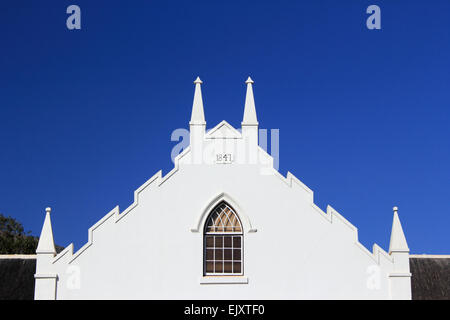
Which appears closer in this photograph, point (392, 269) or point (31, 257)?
point (392, 269)

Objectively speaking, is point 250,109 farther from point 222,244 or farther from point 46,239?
point 46,239

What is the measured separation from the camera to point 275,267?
1037 inches

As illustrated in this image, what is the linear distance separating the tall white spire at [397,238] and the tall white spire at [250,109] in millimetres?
6557

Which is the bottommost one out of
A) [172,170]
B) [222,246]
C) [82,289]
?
[82,289]

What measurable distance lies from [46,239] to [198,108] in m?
7.94

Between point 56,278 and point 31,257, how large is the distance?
7112 mm

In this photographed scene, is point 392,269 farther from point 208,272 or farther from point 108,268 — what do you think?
point 108,268

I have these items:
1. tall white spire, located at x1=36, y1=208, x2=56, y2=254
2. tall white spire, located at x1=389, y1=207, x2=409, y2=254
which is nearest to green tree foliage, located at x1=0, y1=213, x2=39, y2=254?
tall white spire, located at x1=36, y1=208, x2=56, y2=254

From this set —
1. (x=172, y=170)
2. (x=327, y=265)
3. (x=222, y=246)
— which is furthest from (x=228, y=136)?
(x=327, y=265)

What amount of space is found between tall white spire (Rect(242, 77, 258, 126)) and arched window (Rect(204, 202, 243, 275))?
12.1ft

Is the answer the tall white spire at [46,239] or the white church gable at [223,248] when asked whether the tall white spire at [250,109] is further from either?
the tall white spire at [46,239]

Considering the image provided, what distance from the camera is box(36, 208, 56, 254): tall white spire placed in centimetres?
2619

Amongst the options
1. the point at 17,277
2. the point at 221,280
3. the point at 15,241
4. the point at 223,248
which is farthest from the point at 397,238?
the point at 15,241

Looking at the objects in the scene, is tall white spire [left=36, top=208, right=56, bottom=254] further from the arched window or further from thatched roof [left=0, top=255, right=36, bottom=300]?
the arched window
